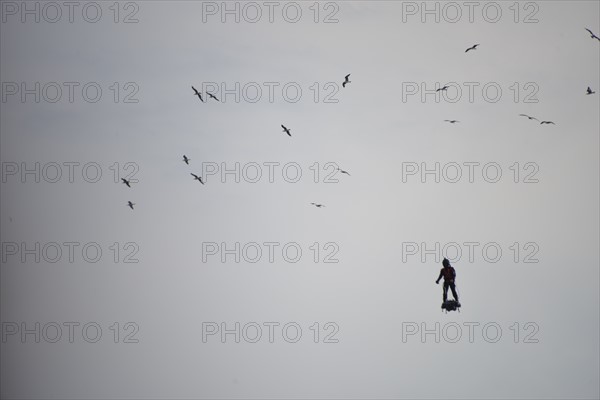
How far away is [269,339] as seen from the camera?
1438cm

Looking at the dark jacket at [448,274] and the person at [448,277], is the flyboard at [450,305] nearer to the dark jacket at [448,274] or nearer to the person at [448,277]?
the person at [448,277]

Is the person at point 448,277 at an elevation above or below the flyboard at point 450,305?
above

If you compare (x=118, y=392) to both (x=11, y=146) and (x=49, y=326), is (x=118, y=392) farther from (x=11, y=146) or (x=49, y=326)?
(x=11, y=146)

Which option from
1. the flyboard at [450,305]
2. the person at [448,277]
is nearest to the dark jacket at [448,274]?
the person at [448,277]

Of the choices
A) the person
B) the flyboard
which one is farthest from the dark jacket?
the flyboard

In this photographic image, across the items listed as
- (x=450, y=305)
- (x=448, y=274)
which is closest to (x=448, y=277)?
(x=448, y=274)

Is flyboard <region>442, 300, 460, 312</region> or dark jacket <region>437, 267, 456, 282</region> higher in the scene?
dark jacket <region>437, 267, 456, 282</region>

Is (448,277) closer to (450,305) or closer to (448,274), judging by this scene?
(448,274)

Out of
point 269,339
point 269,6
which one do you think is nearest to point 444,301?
point 269,339

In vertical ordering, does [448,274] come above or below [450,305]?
above

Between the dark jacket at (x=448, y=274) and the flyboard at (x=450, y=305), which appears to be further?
the flyboard at (x=450, y=305)

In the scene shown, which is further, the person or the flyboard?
the flyboard

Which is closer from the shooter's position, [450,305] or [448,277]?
[448,277]

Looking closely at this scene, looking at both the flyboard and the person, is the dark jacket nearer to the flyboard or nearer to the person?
the person
